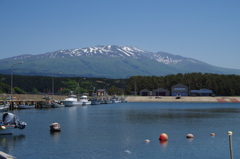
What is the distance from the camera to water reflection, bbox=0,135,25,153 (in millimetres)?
37897

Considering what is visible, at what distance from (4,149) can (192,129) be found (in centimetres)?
2693

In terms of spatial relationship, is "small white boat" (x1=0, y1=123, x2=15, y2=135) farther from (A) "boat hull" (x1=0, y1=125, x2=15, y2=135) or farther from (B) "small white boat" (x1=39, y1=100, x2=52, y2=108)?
(B) "small white boat" (x1=39, y1=100, x2=52, y2=108)

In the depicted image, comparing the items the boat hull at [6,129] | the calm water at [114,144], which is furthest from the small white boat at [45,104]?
the boat hull at [6,129]

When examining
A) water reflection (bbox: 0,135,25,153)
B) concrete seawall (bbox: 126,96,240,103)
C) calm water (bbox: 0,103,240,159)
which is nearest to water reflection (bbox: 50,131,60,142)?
calm water (bbox: 0,103,240,159)

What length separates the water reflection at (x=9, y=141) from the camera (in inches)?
1492

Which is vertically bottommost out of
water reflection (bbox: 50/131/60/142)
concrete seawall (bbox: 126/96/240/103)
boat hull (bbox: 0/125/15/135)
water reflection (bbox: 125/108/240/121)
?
water reflection (bbox: 50/131/60/142)

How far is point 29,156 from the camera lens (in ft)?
112

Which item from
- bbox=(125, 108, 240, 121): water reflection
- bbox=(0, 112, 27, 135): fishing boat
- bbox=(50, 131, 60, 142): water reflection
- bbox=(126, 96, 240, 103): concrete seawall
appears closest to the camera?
bbox=(50, 131, 60, 142): water reflection

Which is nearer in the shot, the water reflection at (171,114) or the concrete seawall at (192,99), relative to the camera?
the water reflection at (171,114)

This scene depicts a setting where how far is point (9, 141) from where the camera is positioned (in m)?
41.9

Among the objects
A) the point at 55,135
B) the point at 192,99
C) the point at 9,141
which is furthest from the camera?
the point at 192,99

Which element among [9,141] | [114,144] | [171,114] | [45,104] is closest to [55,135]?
[9,141]

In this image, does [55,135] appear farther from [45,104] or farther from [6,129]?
[45,104]

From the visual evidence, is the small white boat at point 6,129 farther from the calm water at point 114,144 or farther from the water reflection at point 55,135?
the water reflection at point 55,135
